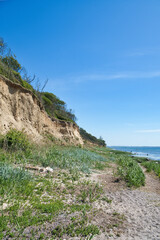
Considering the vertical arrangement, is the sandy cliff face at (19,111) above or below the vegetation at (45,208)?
above

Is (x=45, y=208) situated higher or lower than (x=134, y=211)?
higher

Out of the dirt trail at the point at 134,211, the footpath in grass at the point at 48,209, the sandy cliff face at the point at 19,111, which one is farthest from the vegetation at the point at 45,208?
the sandy cliff face at the point at 19,111

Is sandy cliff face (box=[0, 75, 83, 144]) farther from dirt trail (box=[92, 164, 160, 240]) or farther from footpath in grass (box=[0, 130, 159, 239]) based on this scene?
dirt trail (box=[92, 164, 160, 240])

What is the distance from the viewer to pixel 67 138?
2689 cm

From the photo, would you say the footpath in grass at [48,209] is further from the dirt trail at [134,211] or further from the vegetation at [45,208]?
the dirt trail at [134,211]

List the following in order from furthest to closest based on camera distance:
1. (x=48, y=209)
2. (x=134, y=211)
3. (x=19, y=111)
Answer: (x=19, y=111), (x=134, y=211), (x=48, y=209)

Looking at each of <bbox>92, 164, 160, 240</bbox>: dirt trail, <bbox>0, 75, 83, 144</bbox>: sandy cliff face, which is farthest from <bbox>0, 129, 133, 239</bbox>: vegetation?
<bbox>0, 75, 83, 144</bbox>: sandy cliff face

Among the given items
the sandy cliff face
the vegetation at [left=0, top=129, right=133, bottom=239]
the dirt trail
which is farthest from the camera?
the sandy cliff face

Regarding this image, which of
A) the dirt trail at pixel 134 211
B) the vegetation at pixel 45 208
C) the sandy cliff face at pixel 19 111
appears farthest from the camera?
the sandy cliff face at pixel 19 111

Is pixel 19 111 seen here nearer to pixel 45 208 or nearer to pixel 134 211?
pixel 45 208

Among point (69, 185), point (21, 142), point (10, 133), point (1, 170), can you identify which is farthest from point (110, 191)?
point (10, 133)

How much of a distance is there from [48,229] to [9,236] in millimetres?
776

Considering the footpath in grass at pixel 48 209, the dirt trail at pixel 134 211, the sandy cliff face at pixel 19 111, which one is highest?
the sandy cliff face at pixel 19 111

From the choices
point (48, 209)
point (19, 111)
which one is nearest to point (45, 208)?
point (48, 209)
